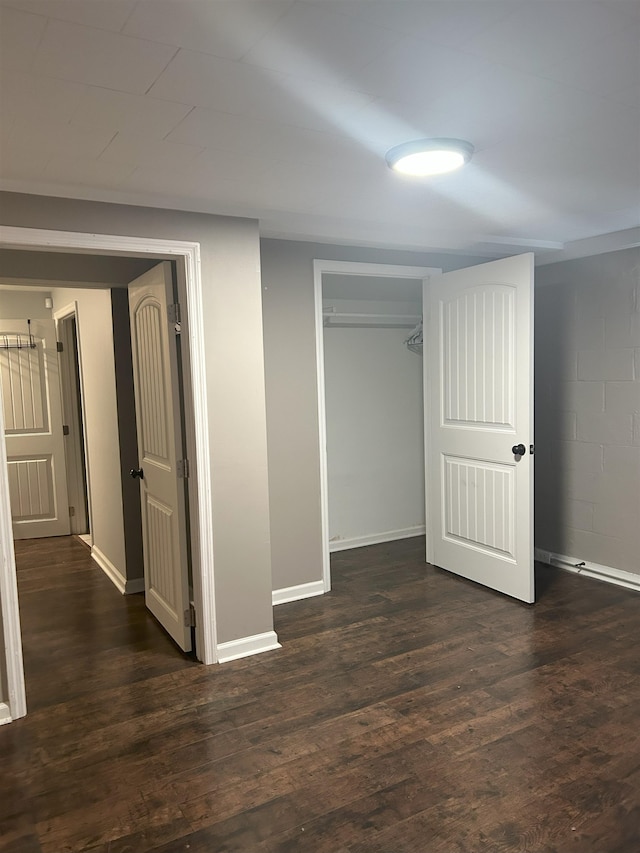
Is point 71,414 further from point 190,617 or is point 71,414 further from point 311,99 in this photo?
point 311,99

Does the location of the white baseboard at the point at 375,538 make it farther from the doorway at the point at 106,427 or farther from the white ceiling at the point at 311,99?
the white ceiling at the point at 311,99

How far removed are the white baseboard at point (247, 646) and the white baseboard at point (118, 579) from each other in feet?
4.31

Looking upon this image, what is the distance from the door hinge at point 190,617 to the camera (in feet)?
10.6

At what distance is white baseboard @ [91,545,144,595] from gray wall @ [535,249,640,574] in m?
2.93

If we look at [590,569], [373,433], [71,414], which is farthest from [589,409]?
[71,414]

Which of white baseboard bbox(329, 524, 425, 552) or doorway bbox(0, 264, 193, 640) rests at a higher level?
doorway bbox(0, 264, 193, 640)

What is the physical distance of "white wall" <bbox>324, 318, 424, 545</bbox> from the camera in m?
4.91

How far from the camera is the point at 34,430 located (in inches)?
227

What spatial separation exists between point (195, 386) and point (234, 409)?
232mm

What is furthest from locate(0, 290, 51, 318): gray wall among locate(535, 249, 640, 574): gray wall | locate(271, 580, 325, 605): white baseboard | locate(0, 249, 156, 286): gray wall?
locate(535, 249, 640, 574): gray wall

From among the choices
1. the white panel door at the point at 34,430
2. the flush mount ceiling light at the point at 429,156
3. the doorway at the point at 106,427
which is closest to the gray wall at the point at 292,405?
the doorway at the point at 106,427

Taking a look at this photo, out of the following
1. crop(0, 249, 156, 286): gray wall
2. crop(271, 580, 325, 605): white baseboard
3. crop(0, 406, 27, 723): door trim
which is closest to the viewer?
crop(0, 406, 27, 723): door trim

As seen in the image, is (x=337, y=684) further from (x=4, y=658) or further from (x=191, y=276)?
(x=191, y=276)

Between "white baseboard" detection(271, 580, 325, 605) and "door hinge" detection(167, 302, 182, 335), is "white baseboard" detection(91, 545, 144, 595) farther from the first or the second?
"door hinge" detection(167, 302, 182, 335)
